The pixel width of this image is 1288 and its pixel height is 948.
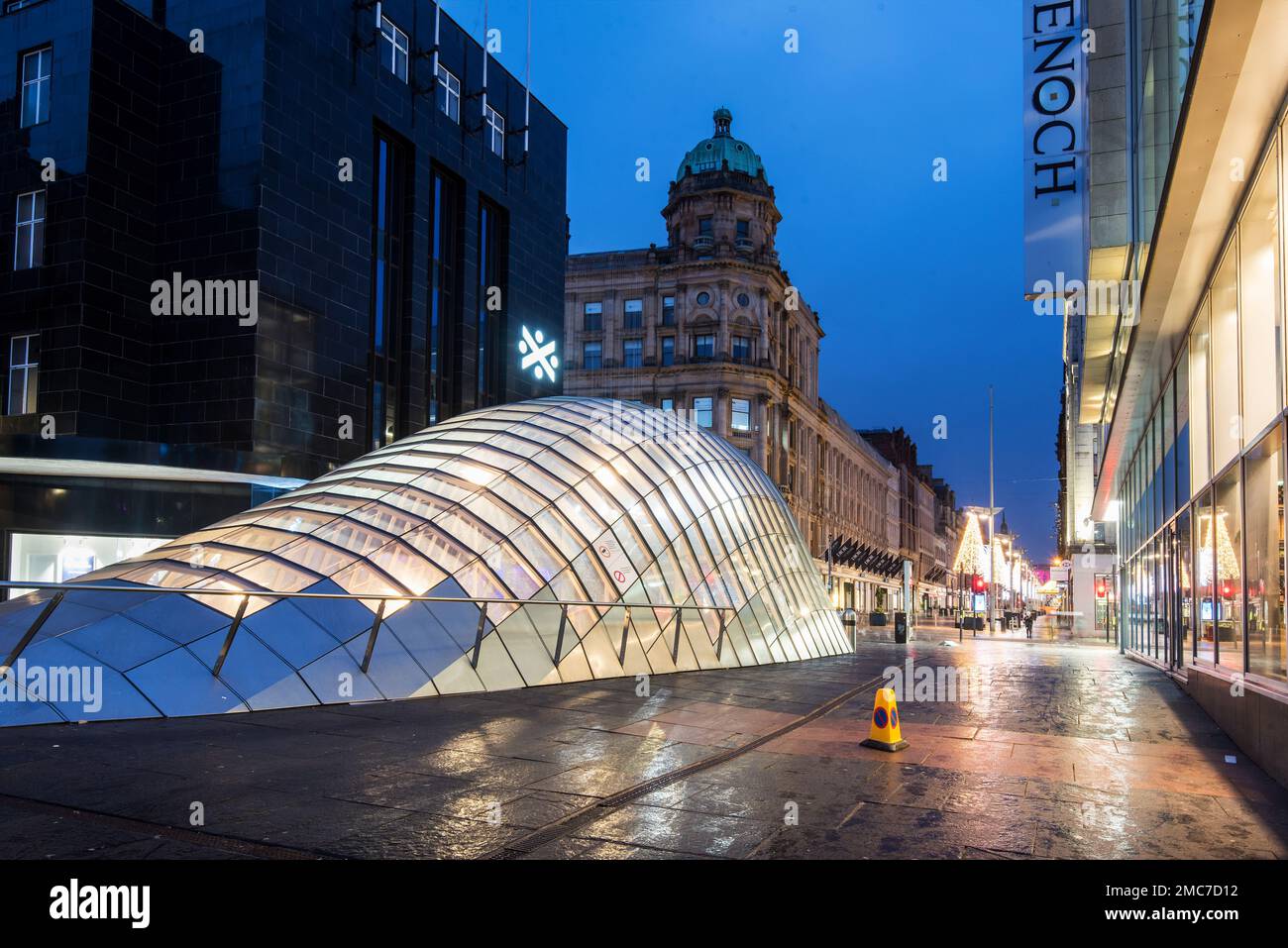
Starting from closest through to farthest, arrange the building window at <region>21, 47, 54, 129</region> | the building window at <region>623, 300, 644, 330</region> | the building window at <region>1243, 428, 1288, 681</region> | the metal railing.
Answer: the building window at <region>1243, 428, 1288, 681</region> < the metal railing < the building window at <region>21, 47, 54, 129</region> < the building window at <region>623, 300, 644, 330</region>

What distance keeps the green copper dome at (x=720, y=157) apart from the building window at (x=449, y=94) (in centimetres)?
4604

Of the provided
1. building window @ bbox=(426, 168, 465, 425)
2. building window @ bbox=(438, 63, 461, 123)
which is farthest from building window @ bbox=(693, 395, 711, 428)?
building window @ bbox=(438, 63, 461, 123)

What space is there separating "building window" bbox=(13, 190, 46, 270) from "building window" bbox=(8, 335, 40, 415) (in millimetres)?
2133

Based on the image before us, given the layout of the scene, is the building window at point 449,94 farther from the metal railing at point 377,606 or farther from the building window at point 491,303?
the metal railing at point 377,606

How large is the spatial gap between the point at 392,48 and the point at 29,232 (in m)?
13.1

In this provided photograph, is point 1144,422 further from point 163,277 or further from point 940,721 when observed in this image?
point 163,277

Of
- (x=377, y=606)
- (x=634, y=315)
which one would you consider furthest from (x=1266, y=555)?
(x=634, y=315)

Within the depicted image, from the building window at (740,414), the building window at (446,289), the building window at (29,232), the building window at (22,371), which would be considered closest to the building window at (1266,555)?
the building window at (446,289)

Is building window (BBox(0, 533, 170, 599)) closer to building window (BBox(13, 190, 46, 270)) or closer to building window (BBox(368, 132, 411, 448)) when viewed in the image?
building window (BBox(13, 190, 46, 270))

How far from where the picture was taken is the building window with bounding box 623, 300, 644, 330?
262ft

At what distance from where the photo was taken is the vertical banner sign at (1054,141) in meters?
30.7

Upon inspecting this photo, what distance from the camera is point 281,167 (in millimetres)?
27641

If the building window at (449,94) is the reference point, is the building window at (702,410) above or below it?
below
